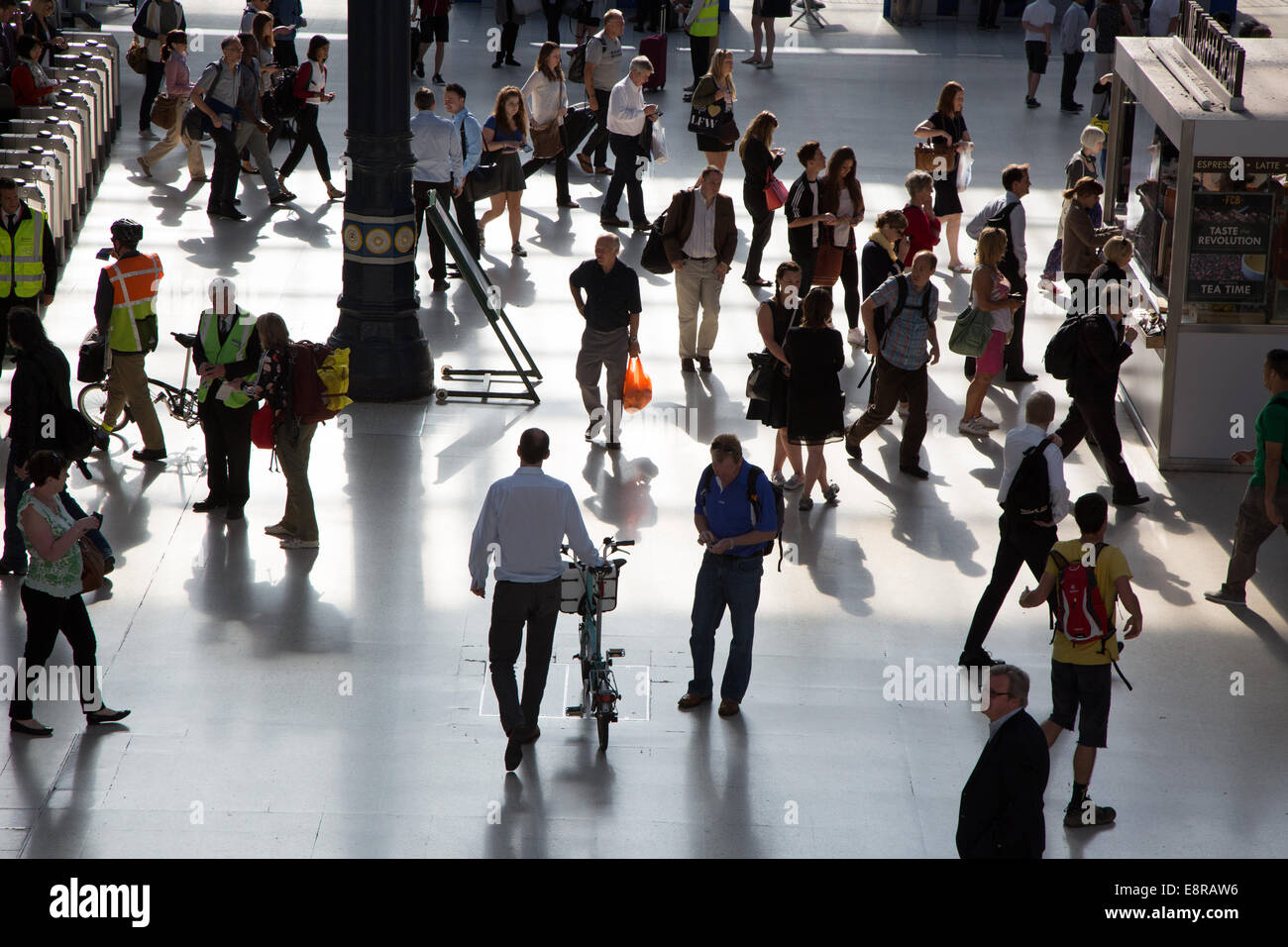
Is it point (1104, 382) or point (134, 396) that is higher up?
point (1104, 382)

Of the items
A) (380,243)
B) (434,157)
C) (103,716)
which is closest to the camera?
(103,716)

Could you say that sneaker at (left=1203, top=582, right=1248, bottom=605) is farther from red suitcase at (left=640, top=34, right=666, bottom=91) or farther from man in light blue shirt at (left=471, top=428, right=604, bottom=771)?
red suitcase at (left=640, top=34, right=666, bottom=91)

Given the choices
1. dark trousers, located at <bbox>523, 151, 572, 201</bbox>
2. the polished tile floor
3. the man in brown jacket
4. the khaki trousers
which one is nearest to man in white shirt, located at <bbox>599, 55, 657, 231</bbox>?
dark trousers, located at <bbox>523, 151, 572, 201</bbox>

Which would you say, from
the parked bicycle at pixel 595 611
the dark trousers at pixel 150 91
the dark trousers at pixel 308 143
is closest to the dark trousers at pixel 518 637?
the parked bicycle at pixel 595 611

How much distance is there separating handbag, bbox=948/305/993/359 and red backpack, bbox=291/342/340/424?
4.74m

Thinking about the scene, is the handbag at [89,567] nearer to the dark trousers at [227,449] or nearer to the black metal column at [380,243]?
the dark trousers at [227,449]

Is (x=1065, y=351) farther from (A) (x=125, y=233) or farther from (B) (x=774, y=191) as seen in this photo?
(A) (x=125, y=233)

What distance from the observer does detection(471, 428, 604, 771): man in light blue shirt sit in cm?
758

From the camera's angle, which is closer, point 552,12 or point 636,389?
point 636,389

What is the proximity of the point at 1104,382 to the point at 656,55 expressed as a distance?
13263 mm

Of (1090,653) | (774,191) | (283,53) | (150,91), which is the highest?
(283,53)

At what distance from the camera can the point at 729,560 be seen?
8.09m

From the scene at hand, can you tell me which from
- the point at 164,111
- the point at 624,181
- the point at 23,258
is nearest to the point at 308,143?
the point at 164,111

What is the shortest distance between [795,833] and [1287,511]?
12.0 ft
